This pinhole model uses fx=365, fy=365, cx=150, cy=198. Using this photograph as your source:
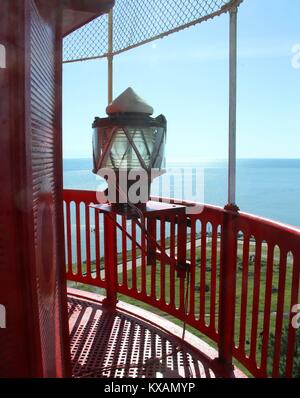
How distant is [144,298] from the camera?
3.36 meters

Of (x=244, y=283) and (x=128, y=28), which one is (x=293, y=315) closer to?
(x=244, y=283)

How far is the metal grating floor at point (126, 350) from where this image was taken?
8.18 feet

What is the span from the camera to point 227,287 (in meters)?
2.50

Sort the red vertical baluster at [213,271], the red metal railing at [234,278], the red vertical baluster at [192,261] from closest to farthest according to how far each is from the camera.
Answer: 1. the red metal railing at [234,278]
2. the red vertical baluster at [213,271]
3. the red vertical baluster at [192,261]

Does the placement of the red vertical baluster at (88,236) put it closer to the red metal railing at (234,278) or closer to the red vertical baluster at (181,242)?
the red metal railing at (234,278)

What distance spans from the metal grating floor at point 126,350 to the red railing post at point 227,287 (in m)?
0.15

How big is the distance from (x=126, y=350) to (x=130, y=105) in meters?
1.79

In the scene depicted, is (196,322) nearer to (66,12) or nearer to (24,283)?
(24,283)

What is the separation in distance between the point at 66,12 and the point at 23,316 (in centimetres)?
147

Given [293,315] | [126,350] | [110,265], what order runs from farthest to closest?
[110,265], [126,350], [293,315]
